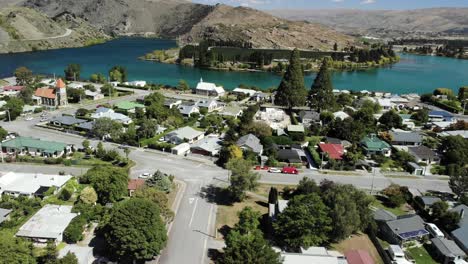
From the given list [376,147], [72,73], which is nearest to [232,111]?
[376,147]

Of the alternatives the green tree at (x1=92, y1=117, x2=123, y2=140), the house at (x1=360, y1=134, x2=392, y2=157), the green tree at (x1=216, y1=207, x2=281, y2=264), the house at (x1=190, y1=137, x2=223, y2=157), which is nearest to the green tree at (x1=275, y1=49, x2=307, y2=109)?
the house at (x1=360, y1=134, x2=392, y2=157)

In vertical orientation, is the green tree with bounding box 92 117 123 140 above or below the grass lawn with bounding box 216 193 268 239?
above

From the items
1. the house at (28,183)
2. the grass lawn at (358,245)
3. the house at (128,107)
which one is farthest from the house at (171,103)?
the grass lawn at (358,245)

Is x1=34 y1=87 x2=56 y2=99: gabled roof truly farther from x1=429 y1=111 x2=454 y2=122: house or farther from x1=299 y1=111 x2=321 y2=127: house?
x1=429 y1=111 x2=454 y2=122: house

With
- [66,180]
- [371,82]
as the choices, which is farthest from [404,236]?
[371,82]

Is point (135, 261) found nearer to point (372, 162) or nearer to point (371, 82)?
point (372, 162)

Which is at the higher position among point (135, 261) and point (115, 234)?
point (115, 234)

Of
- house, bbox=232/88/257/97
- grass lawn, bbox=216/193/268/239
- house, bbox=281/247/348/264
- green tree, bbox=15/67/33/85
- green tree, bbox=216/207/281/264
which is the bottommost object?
grass lawn, bbox=216/193/268/239
